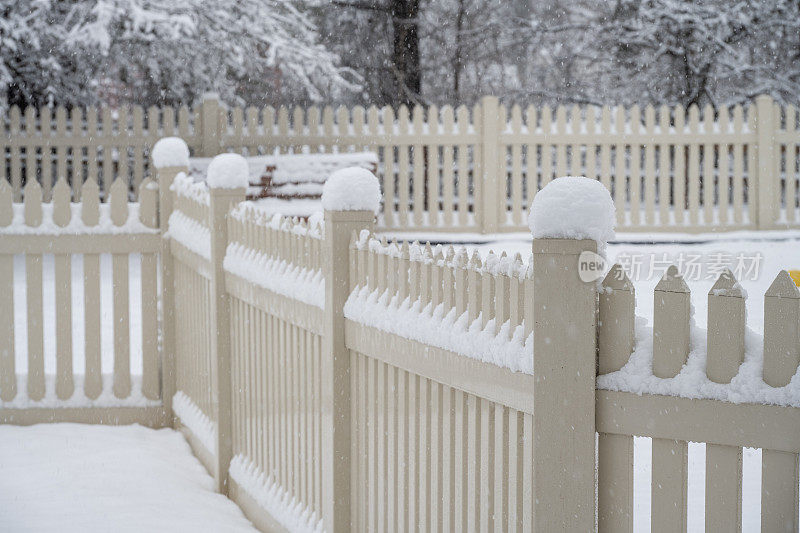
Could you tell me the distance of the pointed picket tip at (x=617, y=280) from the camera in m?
2.39

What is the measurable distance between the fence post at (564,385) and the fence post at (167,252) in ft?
14.2

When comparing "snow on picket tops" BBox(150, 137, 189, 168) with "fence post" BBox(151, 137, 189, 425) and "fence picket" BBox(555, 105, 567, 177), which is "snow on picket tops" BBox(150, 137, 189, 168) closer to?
"fence post" BBox(151, 137, 189, 425)

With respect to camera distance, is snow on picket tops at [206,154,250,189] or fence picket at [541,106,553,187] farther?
fence picket at [541,106,553,187]

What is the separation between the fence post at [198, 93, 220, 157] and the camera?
A: 1249cm

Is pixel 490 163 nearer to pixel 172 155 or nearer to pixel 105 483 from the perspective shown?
pixel 172 155

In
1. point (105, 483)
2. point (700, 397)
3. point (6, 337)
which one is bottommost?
point (105, 483)

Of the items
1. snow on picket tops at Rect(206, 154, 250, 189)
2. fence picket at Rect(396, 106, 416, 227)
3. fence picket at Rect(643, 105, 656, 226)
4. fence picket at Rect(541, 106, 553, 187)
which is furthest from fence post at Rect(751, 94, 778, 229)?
snow on picket tops at Rect(206, 154, 250, 189)

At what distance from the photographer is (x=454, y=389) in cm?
305

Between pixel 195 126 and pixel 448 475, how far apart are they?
10204mm

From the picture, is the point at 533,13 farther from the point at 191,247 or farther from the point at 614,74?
the point at 191,247

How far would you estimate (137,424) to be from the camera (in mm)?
6523

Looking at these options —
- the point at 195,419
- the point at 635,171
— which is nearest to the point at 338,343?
the point at 195,419

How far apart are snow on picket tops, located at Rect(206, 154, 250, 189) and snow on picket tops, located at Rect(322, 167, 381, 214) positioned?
1595 mm

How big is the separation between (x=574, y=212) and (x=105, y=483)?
3609 mm
